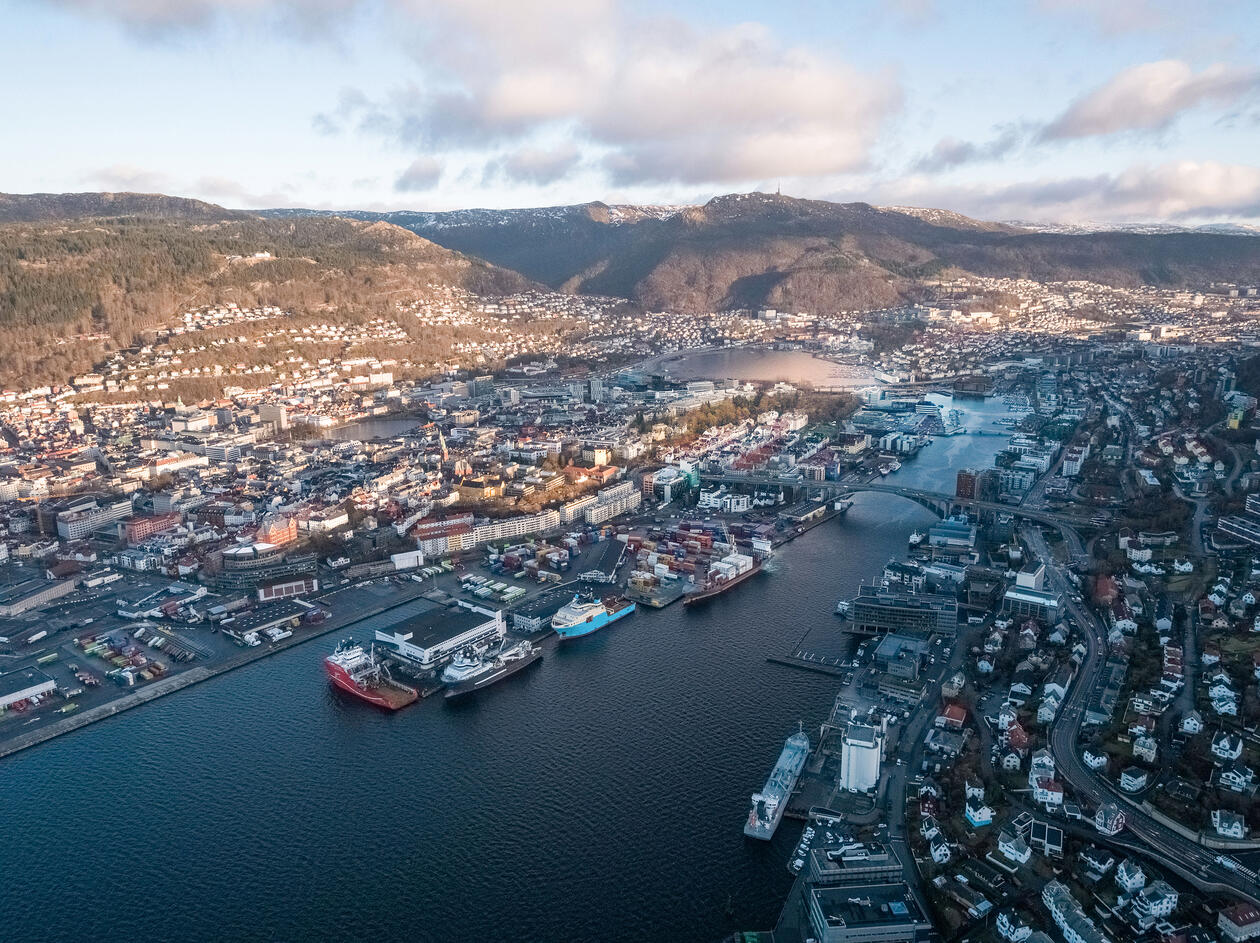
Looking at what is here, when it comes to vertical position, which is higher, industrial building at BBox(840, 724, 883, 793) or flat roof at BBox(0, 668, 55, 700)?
industrial building at BBox(840, 724, 883, 793)

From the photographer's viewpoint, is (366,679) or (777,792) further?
(366,679)

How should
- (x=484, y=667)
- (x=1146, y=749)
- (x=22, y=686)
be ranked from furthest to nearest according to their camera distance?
(x=484, y=667) → (x=22, y=686) → (x=1146, y=749)

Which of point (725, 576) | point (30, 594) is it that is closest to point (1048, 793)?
point (725, 576)

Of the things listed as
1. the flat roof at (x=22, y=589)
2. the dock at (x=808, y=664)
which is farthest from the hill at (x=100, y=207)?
the dock at (x=808, y=664)

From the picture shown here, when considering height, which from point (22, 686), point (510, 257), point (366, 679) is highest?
point (510, 257)

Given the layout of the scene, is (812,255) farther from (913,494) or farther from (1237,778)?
(1237,778)

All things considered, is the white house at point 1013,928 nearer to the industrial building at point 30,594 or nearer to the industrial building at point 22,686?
the industrial building at point 22,686

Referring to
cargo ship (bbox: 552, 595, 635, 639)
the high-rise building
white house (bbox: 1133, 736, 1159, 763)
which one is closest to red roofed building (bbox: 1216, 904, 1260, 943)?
white house (bbox: 1133, 736, 1159, 763)

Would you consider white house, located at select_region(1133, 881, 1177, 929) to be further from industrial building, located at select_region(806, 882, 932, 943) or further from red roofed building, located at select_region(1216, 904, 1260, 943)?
industrial building, located at select_region(806, 882, 932, 943)
